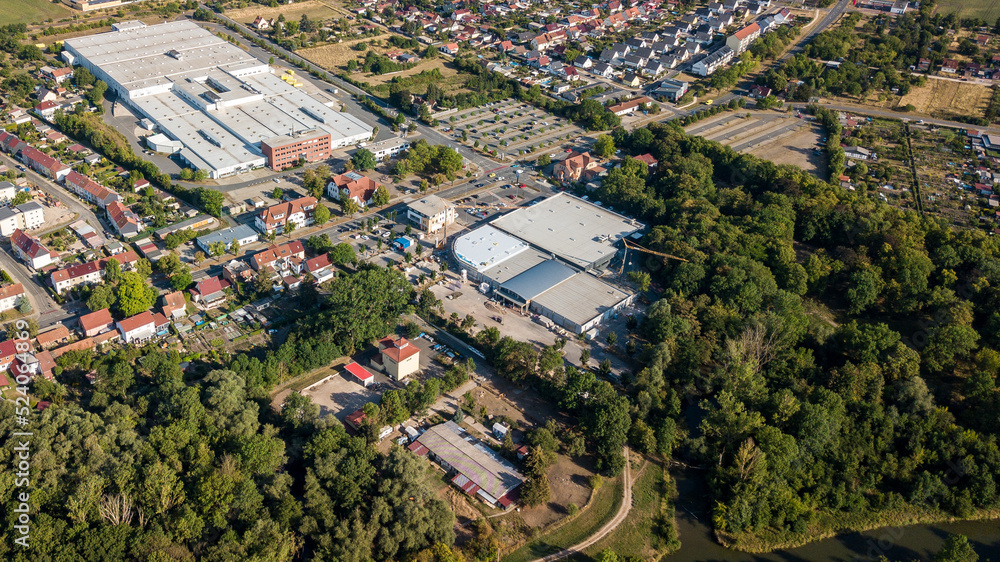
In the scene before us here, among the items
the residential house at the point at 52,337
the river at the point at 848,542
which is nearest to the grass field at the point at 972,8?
the river at the point at 848,542

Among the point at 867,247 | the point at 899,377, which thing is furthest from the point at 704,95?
the point at 899,377

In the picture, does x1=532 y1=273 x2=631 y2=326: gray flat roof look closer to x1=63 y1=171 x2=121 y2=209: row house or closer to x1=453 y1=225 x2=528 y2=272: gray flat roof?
x1=453 y1=225 x2=528 y2=272: gray flat roof

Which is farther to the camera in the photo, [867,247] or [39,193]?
[39,193]

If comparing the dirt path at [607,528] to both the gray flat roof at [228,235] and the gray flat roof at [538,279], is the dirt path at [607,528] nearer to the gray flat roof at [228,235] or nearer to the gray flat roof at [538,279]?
the gray flat roof at [538,279]

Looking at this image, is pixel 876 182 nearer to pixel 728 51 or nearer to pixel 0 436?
pixel 728 51

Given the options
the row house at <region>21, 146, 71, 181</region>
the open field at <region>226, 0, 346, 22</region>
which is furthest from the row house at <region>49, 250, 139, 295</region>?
the open field at <region>226, 0, 346, 22</region>

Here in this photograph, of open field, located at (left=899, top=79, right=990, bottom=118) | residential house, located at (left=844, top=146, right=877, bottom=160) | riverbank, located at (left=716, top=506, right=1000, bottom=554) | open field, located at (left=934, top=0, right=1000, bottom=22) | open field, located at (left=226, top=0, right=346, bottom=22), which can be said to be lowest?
riverbank, located at (left=716, top=506, right=1000, bottom=554)

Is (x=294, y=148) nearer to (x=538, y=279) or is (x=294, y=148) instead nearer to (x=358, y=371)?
(x=538, y=279)
